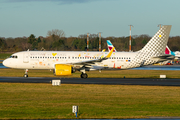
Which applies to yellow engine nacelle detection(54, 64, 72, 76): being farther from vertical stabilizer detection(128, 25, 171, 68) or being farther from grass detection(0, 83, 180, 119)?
grass detection(0, 83, 180, 119)

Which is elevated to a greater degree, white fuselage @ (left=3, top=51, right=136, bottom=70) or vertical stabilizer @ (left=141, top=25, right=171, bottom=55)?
vertical stabilizer @ (left=141, top=25, right=171, bottom=55)

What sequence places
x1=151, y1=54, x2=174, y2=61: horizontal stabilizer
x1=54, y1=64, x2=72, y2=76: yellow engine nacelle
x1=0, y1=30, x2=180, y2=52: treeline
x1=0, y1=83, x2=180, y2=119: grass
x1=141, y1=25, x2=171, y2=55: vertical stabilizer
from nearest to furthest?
x1=0, y1=83, x2=180, y2=119: grass
x1=54, y1=64, x2=72, y2=76: yellow engine nacelle
x1=151, y1=54, x2=174, y2=61: horizontal stabilizer
x1=141, y1=25, x2=171, y2=55: vertical stabilizer
x1=0, y1=30, x2=180, y2=52: treeline

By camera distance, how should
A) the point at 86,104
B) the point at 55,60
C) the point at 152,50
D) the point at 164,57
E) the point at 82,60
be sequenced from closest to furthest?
the point at 86,104
the point at 55,60
the point at 82,60
the point at 164,57
the point at 152,50

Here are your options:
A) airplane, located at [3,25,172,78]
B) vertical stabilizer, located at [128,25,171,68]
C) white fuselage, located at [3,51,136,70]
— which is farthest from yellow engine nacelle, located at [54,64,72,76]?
vertical stabilizer, located at [128,25,171,68]

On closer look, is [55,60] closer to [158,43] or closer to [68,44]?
[158,43]

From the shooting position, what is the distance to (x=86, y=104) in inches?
901

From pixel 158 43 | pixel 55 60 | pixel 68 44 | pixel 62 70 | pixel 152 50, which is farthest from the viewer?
pixel 68 44

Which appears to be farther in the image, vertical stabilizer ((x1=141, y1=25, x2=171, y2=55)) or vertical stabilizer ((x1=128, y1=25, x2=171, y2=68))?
vertical stabilizer ((x1=141, y1=25, x2=171, y2=55))

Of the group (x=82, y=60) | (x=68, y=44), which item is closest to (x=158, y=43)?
(x=82, y=60)

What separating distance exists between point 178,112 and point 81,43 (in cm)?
16858

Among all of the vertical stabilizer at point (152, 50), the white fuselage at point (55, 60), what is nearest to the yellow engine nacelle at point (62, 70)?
the white fuselage at point (55, 60)

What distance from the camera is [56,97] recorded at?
26.0 metres

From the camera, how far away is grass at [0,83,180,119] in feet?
63.1

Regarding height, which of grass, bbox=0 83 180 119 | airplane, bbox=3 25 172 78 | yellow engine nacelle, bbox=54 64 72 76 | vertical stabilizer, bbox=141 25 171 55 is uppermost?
vertical stabilizer, bbox=141 25 171 55
